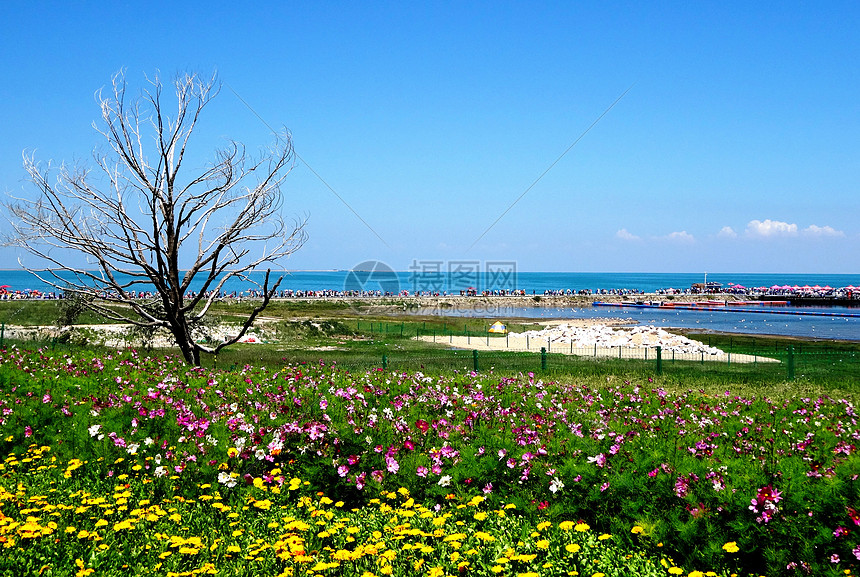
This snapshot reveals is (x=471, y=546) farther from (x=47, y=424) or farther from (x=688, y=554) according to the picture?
(x=47, y=424)

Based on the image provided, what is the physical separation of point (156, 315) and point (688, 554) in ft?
42.3

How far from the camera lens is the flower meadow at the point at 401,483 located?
4.93 metres

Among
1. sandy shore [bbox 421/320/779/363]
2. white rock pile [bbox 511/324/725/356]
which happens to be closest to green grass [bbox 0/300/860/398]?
sandy shore [bbox 421/320/779/363]

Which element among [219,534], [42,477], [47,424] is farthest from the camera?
[47,424]

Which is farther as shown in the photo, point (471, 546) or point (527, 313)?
point (527, 313)

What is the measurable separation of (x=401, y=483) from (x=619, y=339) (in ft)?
130

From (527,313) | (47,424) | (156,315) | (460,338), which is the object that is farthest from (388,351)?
(527,313)

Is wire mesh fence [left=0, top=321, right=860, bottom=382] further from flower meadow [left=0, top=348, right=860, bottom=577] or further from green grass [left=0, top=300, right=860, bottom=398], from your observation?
flower meadow [left=0, top=348, right=860, bottom=577]

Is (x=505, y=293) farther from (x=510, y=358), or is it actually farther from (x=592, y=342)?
(x=510, y=358)

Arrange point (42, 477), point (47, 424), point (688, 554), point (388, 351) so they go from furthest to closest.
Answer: point (388, 351)
point (47, 424)
point (42, 477)
point (688, 554)

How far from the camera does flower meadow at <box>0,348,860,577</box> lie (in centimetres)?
493

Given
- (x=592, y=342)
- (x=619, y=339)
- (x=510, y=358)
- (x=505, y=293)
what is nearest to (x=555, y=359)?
(x=510, y=358)

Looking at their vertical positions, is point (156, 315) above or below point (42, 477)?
above

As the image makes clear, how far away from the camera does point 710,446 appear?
7.58 metres
